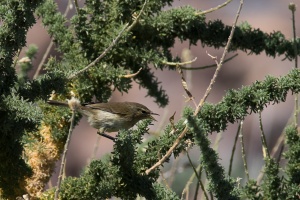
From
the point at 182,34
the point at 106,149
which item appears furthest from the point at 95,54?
the point at 106,149

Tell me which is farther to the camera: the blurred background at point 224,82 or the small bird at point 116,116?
the blurred background at point 224,82

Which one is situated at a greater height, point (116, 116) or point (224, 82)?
point (224, 82)

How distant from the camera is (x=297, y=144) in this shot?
259 cm

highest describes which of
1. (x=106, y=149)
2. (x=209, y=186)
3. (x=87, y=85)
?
(x=106, y=149)

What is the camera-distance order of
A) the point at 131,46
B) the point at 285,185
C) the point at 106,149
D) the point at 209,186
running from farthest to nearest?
1. the point at 106,149
2. the point at 131,46
3. the point at 285,185
4. the point at 209,186

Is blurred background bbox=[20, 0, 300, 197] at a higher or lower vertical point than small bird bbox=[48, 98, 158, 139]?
higher

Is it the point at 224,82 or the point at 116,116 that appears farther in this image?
the point at 224,82

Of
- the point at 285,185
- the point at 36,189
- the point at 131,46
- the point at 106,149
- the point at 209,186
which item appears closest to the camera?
the point at 209,186

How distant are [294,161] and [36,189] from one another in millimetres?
1037

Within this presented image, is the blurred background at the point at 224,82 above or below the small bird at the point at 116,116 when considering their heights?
above

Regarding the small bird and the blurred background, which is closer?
the small bird

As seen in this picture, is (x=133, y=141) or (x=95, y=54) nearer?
(x=133, y=141)

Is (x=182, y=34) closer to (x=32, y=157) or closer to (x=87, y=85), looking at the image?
(x=87, y=85)

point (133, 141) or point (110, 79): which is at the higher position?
point (110, 79)
